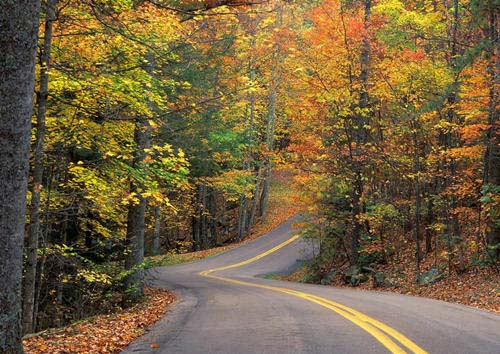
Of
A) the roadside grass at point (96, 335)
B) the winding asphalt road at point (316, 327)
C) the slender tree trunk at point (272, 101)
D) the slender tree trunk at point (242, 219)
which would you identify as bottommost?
the roadside grass at point (96, 335)

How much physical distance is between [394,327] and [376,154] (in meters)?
12.7

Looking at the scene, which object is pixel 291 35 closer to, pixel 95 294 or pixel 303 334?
pixel 95 294

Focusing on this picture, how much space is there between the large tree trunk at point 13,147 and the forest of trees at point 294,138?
350cm

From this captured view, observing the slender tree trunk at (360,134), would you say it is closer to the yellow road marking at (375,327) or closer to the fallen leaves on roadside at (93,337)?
the yellow road marking at (375,327)

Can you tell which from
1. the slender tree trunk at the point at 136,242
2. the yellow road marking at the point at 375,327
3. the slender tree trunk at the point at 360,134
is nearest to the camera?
the yellow road marking at the point at 375,327

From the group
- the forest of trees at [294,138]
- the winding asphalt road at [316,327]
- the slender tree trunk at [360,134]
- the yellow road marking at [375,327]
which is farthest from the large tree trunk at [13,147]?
the slender tree trunk at [360,134]

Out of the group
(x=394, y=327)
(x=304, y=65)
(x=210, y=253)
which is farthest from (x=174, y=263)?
(x=394, y=327)

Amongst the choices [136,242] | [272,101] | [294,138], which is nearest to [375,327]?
[136,242]

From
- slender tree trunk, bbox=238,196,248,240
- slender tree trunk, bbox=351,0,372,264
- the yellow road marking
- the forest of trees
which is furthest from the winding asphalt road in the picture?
slender tree trunk, bbox=238,196,248,240

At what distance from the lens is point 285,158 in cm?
2114

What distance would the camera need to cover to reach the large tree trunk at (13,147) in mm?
4383

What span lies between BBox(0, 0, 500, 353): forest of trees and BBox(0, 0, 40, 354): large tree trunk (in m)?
3.50

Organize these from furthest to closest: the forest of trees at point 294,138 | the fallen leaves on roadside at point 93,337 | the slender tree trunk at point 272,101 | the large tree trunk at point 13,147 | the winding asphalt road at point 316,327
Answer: the slender tree trunk at point 272,101 < the forest of trees at point 294,138 < the fallen leaves on roadside at point 93,337 < the winding asphalt road at point 316,327 < the large tree trunk at point 13,147

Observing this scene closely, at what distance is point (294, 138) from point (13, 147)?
1810cm
